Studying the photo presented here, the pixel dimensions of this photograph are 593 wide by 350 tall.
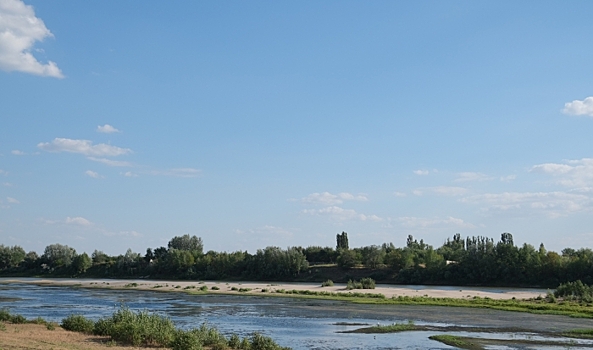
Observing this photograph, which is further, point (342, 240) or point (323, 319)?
point (342, 240)

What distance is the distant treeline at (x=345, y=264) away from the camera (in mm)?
113125

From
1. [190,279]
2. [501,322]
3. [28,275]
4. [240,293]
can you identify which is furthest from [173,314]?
[28,275]

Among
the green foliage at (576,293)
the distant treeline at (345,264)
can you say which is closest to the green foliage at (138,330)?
the green foliage at (576,293)

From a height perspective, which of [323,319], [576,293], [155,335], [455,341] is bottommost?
[323,319]

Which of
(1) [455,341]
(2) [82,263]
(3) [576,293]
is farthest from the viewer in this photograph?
(2) [82,263]

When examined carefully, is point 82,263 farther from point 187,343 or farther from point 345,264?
point 187,343

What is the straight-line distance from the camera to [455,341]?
36.5 meters

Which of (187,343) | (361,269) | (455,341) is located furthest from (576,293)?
(361,269)

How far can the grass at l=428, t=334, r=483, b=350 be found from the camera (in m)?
34.9

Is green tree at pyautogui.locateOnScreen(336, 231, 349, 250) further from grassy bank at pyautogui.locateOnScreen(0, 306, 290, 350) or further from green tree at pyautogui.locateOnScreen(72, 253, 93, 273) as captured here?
grassy bank at pyautogui.locateOnScreen(0, 306, 290, 350)

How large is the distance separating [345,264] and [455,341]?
107252 mm

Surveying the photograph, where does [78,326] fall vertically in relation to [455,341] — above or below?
above

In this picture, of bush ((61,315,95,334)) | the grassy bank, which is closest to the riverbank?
bush ((61,315,95,334))

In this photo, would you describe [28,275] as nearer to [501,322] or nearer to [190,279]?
[190,279]
